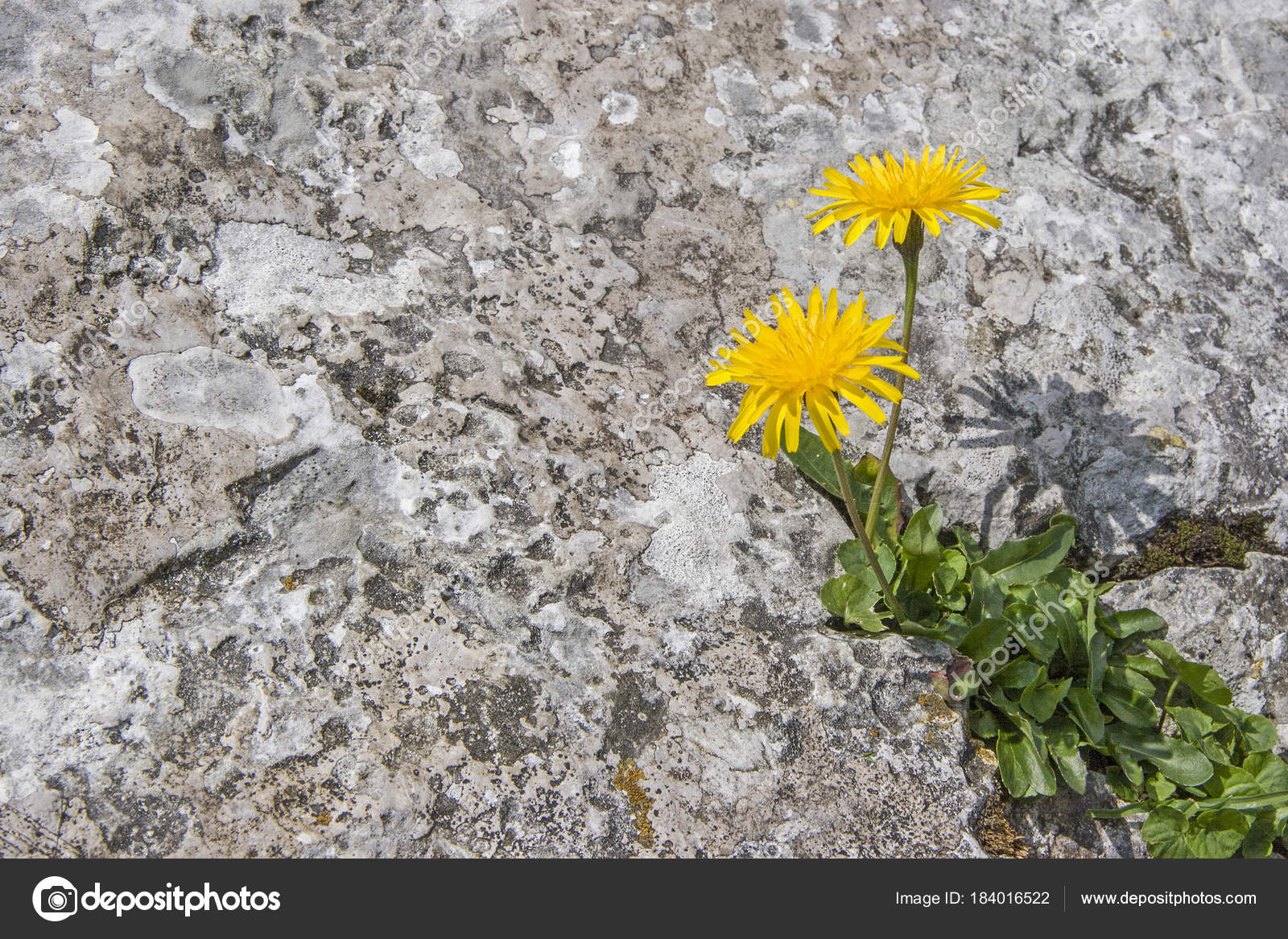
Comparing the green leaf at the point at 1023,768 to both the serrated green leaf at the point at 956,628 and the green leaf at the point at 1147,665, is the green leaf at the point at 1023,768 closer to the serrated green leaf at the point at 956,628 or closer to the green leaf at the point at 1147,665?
the serrated green leaf at the point at 956,628

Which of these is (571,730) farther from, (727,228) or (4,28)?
(4,28)

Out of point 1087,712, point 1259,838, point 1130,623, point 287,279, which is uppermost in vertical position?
point 287,279

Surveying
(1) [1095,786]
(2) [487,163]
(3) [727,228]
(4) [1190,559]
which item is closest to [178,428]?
(2) [487,163]

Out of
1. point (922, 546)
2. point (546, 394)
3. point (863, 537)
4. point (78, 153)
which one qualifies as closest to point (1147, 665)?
point (922, 546)

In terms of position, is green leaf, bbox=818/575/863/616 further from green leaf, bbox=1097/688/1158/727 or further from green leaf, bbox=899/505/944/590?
green leaf, bbox=1097/688/1158/727

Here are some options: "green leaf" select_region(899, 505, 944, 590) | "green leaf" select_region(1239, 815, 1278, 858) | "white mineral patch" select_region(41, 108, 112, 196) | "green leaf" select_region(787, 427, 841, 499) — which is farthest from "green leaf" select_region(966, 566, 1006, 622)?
"white mineral patch" select_region(41, 108, 112, 196)

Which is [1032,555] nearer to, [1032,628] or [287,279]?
[1032,628]
